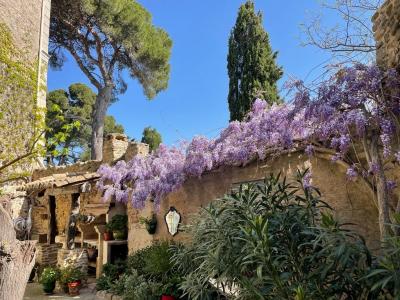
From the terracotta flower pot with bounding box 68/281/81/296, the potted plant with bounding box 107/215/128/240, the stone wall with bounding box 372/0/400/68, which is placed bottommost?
the terracotta flower pot with bounding box 68/281/81/296

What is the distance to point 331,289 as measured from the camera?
246cm

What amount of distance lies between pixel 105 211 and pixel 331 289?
609cm

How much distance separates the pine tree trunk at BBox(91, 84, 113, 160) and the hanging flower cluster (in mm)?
4855

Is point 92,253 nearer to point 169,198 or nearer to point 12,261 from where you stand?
point 169,198

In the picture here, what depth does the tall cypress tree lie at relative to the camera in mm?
9797

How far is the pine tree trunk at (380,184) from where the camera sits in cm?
300

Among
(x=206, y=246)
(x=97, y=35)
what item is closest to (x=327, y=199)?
(x=206, y=246)

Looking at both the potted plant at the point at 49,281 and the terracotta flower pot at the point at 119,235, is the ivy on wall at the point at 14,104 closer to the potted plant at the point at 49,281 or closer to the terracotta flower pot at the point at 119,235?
the potted plant at the point at 49,281

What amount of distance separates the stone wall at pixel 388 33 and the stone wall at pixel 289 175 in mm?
1206

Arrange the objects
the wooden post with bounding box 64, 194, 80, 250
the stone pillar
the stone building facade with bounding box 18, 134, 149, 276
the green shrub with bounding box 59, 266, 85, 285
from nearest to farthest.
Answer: the stone pillar, the green shrub with bounding box 59, 266, 85, 285, the stone building facade with bounding box 18, 134, 149, 276, the wooden post with bounding box 64, 194, 80, 250

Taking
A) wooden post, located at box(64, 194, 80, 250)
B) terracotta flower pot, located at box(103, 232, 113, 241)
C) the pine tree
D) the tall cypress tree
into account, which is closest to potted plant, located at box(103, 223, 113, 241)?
terracotta flower pot, located at box(103, 232, 113, 241)

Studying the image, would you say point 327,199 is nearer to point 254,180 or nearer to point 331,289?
point 254,180

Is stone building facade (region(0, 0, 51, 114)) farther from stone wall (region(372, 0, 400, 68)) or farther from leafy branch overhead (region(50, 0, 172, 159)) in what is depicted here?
stone wall (region(372, 0, 400, 68))

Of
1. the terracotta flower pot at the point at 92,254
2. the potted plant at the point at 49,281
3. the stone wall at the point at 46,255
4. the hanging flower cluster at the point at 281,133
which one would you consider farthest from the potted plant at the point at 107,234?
the stone wall at the point at 46,255
